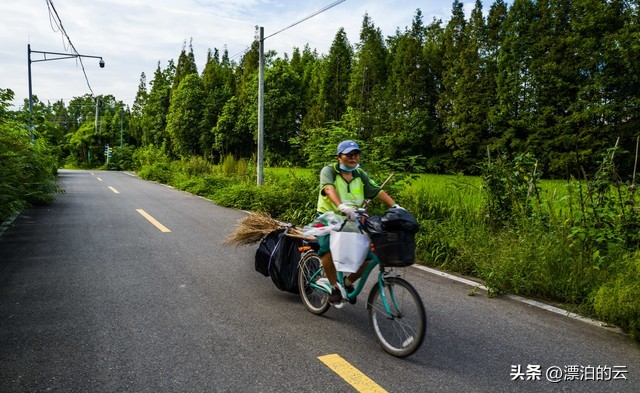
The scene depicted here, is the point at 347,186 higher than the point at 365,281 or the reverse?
higher

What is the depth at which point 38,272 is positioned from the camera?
244 inches

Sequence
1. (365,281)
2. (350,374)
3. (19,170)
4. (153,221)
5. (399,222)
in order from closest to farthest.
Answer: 1. (350,374)
2. (399,222)
3. (365,281)
4. (19,170)
5. (153,221)

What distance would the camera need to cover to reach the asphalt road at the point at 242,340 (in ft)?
10.7

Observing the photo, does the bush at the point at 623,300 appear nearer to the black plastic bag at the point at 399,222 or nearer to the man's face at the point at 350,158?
the black plastic bag at the point at 399,222

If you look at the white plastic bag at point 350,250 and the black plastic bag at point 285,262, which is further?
the black plastic bag at point 285,262

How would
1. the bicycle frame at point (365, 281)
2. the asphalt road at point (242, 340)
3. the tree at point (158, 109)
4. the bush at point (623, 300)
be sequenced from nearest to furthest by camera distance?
the asphalt road at point (242, 340), the bicycle frame at point (365, 281), the bush at point (623, 300), the tree at point (158, 109)

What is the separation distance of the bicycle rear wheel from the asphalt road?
0.38ft

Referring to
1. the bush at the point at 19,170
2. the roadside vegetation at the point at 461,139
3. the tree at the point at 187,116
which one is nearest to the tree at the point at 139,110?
the roadside vegetation at the point at 461,139

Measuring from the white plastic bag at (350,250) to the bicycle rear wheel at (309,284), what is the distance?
2.53 ft

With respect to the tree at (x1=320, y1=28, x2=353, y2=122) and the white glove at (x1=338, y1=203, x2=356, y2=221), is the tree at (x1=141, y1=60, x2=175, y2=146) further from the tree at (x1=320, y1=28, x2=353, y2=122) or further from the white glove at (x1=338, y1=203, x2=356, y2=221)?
the white glove at (x1=338, y1=203, x2=356, y2=221)

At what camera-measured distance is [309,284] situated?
4.84 metres

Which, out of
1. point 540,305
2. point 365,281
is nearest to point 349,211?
point 365,281

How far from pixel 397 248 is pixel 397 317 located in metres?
0.68

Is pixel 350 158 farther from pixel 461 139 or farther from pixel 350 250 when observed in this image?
pixel 461 139
